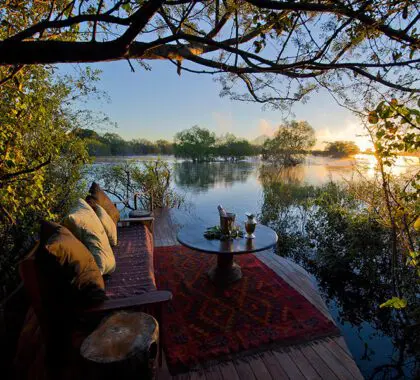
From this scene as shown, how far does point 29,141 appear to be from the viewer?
2529 millimetres

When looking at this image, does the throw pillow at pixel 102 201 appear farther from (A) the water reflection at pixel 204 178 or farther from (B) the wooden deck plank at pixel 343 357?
(A) the water reflection at pixel 204 178

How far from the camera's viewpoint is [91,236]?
6.31ft

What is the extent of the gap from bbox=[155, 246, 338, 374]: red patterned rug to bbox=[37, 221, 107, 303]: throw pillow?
744 millimetres

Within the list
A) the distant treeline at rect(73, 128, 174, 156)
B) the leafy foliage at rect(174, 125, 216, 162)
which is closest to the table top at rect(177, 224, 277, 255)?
the distant treeline at rect(73, 128, 174, 156)

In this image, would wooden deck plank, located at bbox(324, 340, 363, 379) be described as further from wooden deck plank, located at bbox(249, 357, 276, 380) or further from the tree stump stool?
the tree stump stool

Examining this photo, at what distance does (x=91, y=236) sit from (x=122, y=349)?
98 cm

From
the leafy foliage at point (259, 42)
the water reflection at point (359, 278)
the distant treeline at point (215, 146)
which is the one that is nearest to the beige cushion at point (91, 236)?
the leafy foliage at point (259, 42)

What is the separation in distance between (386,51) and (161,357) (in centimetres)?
262

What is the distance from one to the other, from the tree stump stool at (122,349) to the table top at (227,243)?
1.04 meters

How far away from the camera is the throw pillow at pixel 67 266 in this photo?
52.7 inches

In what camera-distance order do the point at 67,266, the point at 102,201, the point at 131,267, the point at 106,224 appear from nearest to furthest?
the point at 67,266, the point at 131,267, the point at 106,224, the point at 102,201

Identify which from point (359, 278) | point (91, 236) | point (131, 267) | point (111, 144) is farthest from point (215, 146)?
point (91, 236)

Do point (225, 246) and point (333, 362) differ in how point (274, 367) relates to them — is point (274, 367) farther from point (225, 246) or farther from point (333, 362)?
point (225, 246)

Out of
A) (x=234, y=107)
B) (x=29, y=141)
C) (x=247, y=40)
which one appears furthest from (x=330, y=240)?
(x=29, y=141)
